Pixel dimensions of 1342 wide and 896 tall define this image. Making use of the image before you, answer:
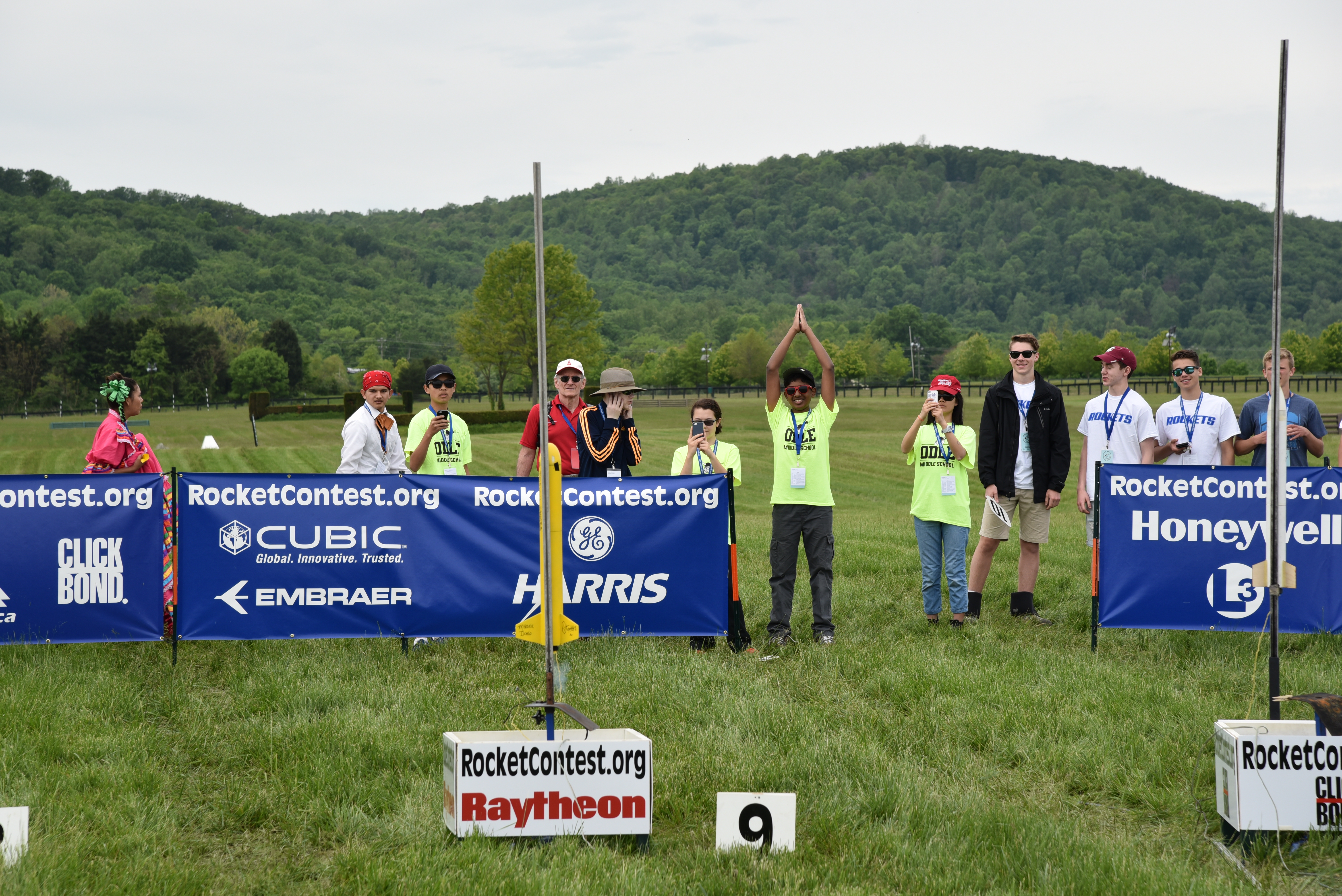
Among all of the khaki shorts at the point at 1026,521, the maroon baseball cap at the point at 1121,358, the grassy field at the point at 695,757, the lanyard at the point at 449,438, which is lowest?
the grassy field at the point at 695,757

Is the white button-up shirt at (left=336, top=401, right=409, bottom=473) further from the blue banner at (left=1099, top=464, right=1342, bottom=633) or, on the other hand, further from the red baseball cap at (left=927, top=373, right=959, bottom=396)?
the blue banner at (left=1099, top=464, right=1342, bottom=633)

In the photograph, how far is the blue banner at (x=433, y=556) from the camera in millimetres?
7566

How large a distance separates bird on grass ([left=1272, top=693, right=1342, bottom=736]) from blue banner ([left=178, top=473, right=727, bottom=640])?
162 inches

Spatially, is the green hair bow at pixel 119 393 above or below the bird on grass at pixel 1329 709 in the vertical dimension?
above

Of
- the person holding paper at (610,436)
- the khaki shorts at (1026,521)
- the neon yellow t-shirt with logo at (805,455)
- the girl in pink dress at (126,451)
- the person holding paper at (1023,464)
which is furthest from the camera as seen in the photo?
the khaki shorts at (1026,521)

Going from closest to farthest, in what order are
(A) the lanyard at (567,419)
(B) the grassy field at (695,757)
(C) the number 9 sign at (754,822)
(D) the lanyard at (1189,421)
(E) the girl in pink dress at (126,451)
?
(B) the grassy field at (695,757), (C) the number 9 sign at (754,822), (E) the girl in pink dress at (126,451), (A) the lanyard at (567,419), (D) the lanyard at (1189,421)

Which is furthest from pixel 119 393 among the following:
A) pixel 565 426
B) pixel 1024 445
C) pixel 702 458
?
pixel 1024 445

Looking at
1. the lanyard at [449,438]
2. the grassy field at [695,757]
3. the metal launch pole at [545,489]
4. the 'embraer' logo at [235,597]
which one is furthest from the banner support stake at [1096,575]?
the 'embraer' logo at [235,597]

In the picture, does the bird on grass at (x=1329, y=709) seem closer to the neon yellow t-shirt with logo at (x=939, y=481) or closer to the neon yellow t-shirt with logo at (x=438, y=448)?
the neon yellow t-shirt with logo at (x=939, y=481)

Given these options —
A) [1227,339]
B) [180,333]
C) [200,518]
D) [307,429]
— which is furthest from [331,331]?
[200,518]

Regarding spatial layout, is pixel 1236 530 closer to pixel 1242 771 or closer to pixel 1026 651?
pixel 1026 651

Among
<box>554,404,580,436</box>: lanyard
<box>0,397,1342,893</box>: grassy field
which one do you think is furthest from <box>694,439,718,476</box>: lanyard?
<box>0,397,1342,893</box>: grassy field

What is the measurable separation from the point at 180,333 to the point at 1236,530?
11199 centimetres

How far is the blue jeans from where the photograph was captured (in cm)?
852
